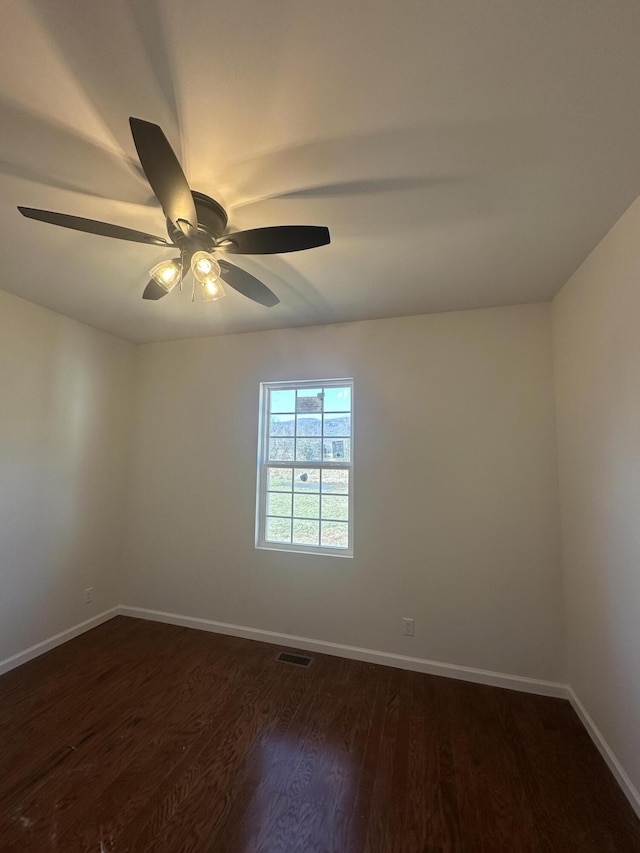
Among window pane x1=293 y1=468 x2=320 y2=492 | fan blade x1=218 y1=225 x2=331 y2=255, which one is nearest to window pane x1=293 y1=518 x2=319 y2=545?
window pane x1=293 y1=468 x2=320 y2=492

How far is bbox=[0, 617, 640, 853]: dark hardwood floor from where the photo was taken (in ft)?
4.53

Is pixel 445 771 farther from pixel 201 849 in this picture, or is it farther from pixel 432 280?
pixel 432 280

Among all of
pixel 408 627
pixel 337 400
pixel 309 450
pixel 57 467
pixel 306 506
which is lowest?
pixel 408 627

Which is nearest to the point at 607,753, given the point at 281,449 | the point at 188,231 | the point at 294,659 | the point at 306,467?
the point at 294,659

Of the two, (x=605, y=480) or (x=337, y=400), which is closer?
(x=605, y=480)

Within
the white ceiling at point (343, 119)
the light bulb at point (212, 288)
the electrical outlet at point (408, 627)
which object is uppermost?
the white ceiling at point (343, 119)

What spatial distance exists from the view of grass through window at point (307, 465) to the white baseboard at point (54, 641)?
1.61 metres

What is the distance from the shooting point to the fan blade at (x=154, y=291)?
5.72 ft

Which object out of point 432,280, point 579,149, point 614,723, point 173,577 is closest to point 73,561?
point 173,577

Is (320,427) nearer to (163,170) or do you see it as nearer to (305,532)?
(305,532)

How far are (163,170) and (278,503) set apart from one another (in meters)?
2.43

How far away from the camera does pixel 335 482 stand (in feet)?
9.43

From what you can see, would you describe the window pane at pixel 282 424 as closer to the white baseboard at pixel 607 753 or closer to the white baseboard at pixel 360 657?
the white baseboard at pixel 360 657

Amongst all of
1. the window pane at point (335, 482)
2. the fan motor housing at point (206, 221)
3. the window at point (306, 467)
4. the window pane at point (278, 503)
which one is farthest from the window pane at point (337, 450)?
the fan motor housing at point (206, 221)
